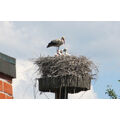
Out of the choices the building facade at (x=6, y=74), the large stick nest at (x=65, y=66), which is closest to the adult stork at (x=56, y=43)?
the large stick nest at (x=65, y=66)

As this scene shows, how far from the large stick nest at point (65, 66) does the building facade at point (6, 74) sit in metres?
7.24

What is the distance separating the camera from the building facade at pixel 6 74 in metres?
2.55

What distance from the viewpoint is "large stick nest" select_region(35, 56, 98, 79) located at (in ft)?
32.8

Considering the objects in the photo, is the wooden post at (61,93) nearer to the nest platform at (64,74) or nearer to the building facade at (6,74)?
the nest platform at (64,74)

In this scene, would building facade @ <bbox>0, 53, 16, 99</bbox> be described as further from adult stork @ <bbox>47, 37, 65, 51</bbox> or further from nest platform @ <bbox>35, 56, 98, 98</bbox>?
adult stork @ <bbox>47, 37, 65, 51</bbox>

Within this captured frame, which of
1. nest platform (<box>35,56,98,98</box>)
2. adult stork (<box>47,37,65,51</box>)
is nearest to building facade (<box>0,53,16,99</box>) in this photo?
nest platform (<box>35,56,98,98</box>)

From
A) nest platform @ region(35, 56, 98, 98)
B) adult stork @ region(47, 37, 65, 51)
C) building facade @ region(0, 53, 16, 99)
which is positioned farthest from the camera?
adult stork @ region(47, 37, 65, 51)

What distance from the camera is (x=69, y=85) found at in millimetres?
9953

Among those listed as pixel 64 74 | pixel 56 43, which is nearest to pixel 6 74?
pixel 64 74

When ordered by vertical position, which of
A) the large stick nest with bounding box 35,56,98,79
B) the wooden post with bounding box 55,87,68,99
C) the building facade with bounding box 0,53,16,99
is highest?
the large stick nest with bounding box 35,56,98,79

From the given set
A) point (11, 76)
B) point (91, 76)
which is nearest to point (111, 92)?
point (91, 76)

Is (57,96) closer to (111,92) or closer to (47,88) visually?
(47,88)

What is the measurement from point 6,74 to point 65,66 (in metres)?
7.36

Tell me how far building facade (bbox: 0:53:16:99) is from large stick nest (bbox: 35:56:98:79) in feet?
23.8
